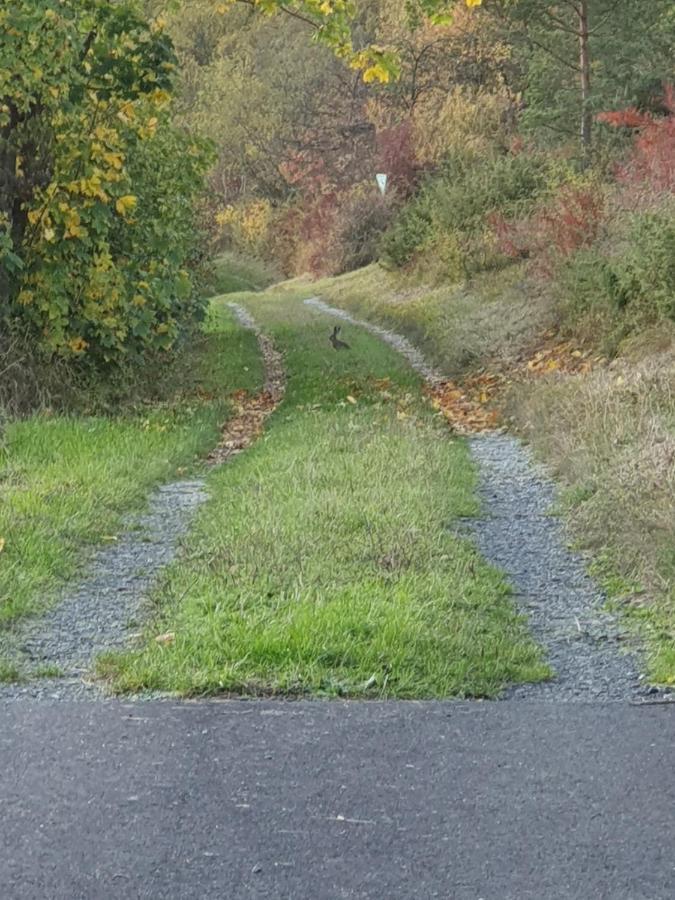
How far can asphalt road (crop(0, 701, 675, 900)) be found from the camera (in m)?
3.25

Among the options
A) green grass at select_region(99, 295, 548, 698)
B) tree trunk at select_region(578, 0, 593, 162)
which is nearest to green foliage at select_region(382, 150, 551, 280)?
tree trunk at select_region(578, 0, 593, 162)

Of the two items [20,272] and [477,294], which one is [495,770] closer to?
[20,272]

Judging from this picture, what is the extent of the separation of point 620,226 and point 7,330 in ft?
27.4

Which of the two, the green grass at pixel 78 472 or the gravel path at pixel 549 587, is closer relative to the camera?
the gravel path at pixel 549 587

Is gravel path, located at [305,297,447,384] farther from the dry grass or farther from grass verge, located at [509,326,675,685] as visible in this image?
grass verge, located at [509,326,675,685]

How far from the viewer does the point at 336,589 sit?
582 centimetres

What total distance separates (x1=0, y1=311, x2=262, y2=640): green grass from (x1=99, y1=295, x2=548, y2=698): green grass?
67 cm

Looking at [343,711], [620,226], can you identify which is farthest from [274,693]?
[620,226]

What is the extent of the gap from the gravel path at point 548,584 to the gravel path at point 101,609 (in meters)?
1.97

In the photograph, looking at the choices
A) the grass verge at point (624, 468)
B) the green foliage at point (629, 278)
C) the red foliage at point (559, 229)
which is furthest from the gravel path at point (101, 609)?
the red foliage at point (559, 229)

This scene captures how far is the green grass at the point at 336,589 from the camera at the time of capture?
4.85 metres

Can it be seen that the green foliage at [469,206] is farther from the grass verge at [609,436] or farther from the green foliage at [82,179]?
the green foliage at [82,179]

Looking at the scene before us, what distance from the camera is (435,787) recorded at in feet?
12.5

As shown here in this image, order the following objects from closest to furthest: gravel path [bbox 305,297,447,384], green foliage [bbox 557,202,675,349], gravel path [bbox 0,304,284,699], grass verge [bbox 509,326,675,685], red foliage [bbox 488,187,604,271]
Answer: gravel path [bbox 0,304,284,699] → grass verge [bbox 509,326,675,685] → green foliage [bbox 557,202,675,349] → red foliage [bbox 488,187,604,271] → gravel path [bbox 305,297,447,384]
